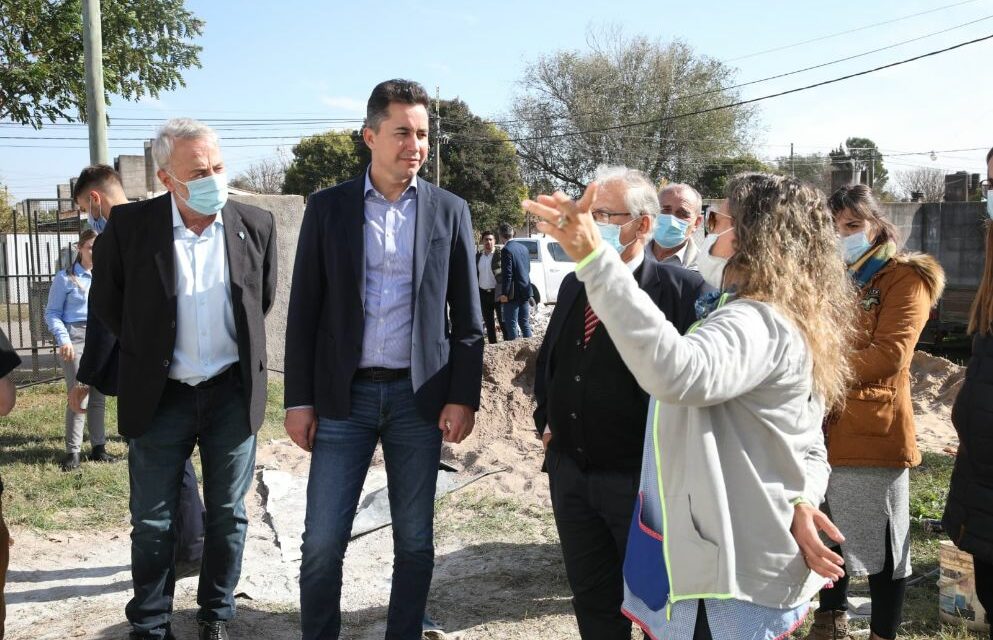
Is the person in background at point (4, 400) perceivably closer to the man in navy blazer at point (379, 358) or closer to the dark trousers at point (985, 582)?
the man in navy blazer at point (379, 358)

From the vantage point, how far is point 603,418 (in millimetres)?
2791

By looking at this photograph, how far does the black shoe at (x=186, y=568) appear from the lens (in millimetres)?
4137

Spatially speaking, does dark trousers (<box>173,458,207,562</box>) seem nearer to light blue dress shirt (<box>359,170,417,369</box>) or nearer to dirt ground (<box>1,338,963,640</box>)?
dirt ground (<box>1,338,963,640</box>)

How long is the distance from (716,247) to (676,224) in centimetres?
210

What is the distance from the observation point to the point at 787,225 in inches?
81.2

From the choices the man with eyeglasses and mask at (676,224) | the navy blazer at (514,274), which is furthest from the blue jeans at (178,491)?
the navy blazer at (514,274)

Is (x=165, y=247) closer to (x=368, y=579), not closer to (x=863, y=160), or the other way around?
(x=368, y=579)

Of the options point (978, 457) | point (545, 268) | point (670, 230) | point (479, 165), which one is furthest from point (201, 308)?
point (479, 165)

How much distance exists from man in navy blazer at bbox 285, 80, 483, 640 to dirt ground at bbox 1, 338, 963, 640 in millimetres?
804

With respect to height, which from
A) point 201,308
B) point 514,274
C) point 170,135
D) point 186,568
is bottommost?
point 186,568

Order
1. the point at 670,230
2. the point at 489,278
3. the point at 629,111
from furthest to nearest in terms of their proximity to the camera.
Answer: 1. the point at 629,111
2. the point at 489,278
3. the point at 670,230

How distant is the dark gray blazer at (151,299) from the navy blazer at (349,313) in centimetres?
38

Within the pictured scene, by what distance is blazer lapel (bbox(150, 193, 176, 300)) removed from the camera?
3.34 m

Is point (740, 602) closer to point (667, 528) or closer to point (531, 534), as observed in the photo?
point (667, 528)
